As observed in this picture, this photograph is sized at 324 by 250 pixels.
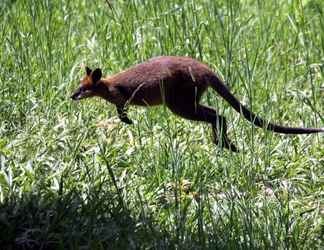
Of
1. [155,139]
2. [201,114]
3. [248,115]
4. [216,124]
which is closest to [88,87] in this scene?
[155,139]

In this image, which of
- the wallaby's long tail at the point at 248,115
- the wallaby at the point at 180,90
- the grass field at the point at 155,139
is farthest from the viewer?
the wallaby at the point at 180,90

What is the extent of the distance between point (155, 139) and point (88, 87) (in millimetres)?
569

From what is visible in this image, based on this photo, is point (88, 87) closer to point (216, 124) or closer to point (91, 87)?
point (91, 87)

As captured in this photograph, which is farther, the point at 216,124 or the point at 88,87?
the point at 88,87

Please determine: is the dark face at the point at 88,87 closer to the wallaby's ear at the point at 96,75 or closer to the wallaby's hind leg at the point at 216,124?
the wallaby's ear at the point at 96,75

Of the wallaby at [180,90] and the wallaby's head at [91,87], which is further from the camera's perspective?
the wallaby's head at [91,87]

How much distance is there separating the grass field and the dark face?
7.0 inches

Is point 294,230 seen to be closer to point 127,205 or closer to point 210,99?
point 127,205

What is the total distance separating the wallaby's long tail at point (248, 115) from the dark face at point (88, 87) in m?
0.78

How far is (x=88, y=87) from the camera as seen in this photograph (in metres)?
6.39

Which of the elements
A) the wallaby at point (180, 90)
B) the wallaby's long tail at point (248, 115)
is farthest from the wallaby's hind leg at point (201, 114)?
the wallaby's long tail at point (248, 115)

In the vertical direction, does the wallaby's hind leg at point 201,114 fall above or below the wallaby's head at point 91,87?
below

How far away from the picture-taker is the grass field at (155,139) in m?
5.15

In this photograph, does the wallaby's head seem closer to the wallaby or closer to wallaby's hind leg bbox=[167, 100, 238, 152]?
the wallaby
